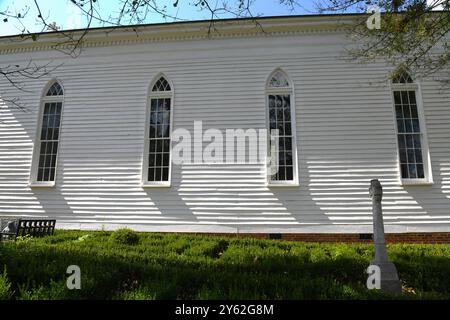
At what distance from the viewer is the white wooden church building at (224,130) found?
36.2 feet

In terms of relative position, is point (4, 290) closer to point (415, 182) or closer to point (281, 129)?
point (281, 129)

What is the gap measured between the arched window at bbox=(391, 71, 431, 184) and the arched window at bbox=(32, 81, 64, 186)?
11.7 metres

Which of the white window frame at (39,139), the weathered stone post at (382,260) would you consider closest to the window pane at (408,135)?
the weathered stone post at (382,260)

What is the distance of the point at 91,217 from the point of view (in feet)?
39.2

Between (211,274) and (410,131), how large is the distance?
9.15m

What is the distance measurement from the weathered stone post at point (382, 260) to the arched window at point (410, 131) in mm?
5820

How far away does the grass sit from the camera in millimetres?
4184

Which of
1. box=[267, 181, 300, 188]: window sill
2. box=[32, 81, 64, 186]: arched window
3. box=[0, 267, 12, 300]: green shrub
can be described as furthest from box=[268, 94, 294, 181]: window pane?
box=[0, 267, 12, 300]: green shrub

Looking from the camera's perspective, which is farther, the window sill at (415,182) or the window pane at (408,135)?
the window pane at (408,135)

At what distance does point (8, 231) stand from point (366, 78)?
11.8 metres

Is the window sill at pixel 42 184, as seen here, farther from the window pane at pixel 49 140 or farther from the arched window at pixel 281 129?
the arched window at pixel 281 129

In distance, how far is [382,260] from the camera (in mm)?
5441

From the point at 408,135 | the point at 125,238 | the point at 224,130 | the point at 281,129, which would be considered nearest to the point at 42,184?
the point at 125,238
